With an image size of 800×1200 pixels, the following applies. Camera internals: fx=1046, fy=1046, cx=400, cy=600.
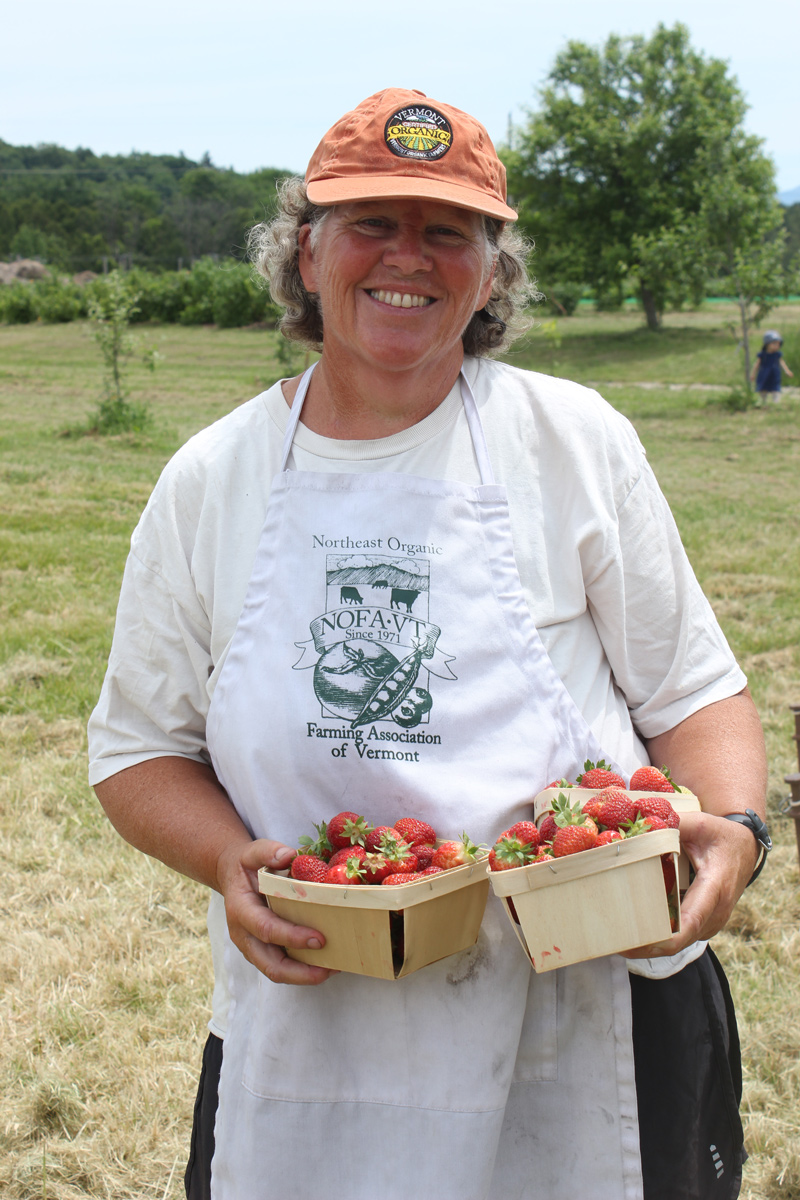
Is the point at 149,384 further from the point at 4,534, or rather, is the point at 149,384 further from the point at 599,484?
the point at 599,484

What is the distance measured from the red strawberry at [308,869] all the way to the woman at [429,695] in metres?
0.05

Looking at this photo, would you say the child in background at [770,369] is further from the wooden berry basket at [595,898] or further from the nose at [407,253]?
the wooden berry basket at [595,898]

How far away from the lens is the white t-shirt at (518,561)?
5.10 ft

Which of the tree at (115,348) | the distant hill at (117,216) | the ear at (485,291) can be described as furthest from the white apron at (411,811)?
the distant hill at (117,216)

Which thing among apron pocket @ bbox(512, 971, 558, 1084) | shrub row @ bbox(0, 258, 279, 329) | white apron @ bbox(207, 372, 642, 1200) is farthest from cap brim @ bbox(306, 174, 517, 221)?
shrub row @ bbox(0, 258, 279, 329)

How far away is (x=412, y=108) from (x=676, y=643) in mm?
885

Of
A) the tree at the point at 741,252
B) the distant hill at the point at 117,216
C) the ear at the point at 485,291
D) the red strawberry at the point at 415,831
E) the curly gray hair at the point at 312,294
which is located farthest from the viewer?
the distant hill at the point at 117,216

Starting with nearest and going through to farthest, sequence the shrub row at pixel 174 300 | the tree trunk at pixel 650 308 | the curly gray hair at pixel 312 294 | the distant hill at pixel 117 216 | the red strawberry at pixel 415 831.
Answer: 1. the red strawberry at pixel 415 831
2. the curly gray hair at pixel 312 294
3. the tree trunk at pixel 650 308
4. the shrub row at pixel 174 300
5. the distant hill at pixel 117 216

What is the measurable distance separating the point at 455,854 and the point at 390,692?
23cm

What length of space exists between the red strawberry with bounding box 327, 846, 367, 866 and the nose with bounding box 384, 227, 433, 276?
0.82 meters

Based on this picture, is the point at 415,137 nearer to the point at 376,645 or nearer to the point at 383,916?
the point at 376,645

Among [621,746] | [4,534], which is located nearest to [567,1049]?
[621,746]

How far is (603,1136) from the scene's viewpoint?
4.83 feet

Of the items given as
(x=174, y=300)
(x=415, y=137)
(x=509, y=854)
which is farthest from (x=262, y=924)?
(x=174, y=300)
